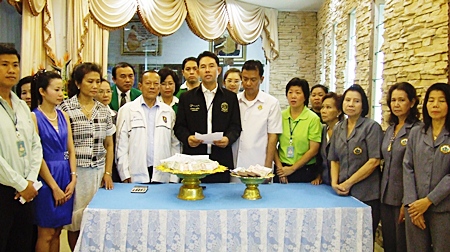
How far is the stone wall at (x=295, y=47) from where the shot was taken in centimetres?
757

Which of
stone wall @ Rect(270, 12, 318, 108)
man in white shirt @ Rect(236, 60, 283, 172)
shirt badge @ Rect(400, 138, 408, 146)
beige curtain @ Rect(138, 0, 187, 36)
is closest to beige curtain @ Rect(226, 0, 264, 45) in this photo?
stone wall @ Rect(270, 12, 318, 108)

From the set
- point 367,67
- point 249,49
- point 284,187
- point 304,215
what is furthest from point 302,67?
point 304,215

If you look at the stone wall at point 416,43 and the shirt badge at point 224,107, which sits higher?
the stone wall at point 416,43

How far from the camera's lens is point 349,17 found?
17.1 feet

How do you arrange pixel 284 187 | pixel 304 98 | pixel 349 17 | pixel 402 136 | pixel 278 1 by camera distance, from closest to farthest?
pixel 402 136, pixel 284 187, pixel 304 98, pixel 349 17, pixel 278 1

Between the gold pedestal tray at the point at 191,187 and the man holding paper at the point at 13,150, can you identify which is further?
the gold pedestal tray at the point at 191,187

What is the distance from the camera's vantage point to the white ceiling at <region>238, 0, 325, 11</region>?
6.93 meters

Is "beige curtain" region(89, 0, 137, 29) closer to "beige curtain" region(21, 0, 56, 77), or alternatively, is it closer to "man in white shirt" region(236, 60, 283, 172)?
"beige curtain" region(21, 0, 56, 77)

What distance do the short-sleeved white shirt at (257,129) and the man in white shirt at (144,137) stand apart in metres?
0.54

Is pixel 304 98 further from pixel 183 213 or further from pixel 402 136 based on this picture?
pixel 183 213

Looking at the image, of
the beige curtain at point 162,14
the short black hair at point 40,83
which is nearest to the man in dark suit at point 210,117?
the short black hair at point 40,83

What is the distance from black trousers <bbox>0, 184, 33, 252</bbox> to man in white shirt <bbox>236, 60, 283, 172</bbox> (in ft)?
4.76

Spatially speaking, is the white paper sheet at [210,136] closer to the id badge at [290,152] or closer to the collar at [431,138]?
the id badge at [290,152]

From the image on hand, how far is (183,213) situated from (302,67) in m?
5.90
